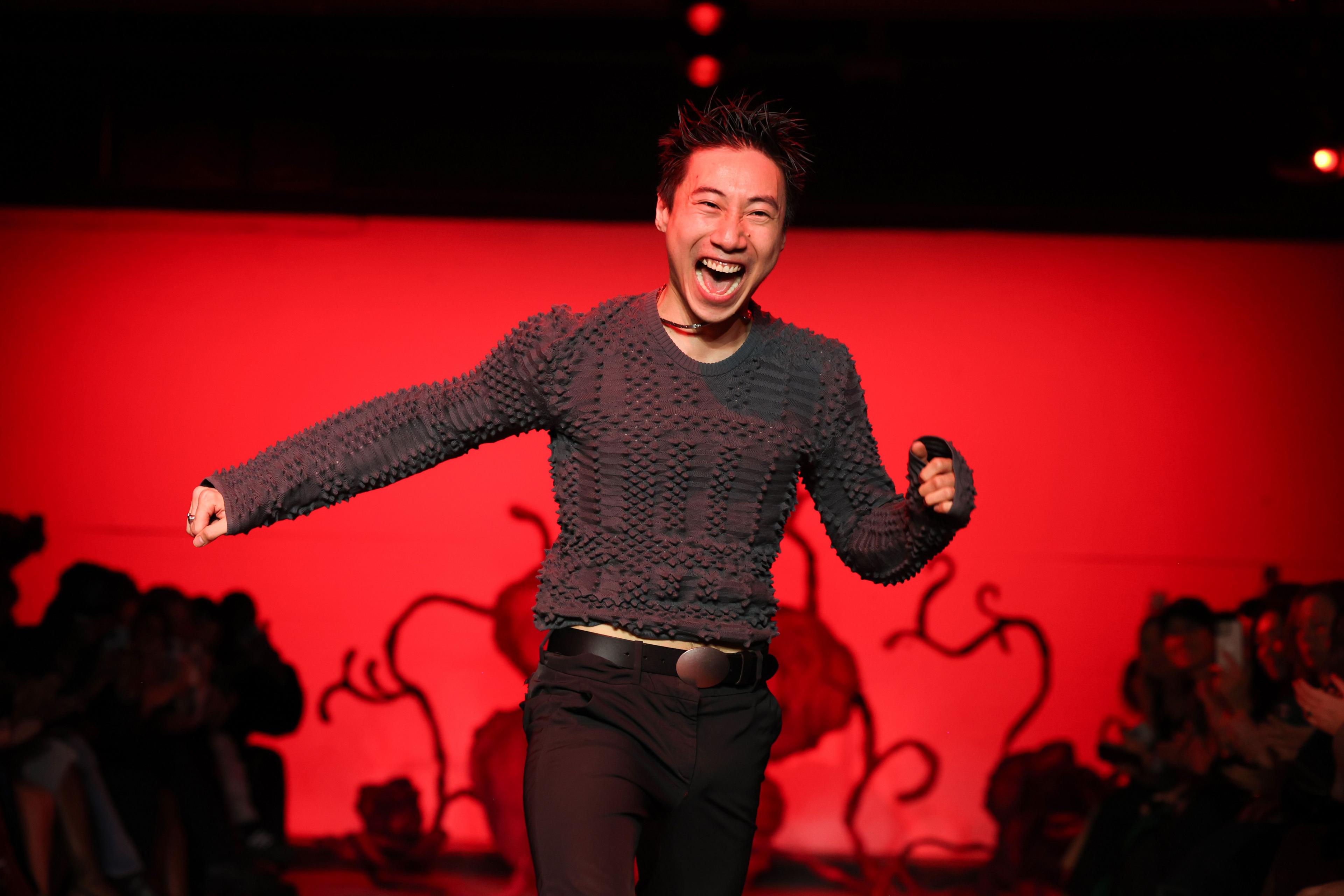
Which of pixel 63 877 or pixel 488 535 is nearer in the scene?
pixel 63 877

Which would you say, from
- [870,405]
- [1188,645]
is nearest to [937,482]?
[1188,645]

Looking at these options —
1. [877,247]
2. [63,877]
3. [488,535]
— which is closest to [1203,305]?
[877,247]

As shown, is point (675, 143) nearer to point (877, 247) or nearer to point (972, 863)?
point (877, 247)

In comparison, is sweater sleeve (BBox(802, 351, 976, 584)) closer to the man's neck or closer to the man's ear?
the man's neck

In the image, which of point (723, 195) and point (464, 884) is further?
point (464, 884)

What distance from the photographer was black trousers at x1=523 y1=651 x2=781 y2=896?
5.11ft

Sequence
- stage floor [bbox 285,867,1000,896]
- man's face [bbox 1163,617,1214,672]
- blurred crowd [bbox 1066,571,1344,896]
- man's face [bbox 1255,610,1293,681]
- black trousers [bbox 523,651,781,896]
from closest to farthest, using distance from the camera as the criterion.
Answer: black trousers [bbox 523,651,781,896], blurred crowd [bbox 1066,571,1344,896], man's face [bbox 1255,610,1293,681], man's face [bbox 1163,617,1214,672], stage floor [bbox 285,867,1000,896]

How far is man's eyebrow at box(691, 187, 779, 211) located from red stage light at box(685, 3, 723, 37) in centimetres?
219

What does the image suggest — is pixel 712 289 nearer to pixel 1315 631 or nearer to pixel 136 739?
pixel 1315 631

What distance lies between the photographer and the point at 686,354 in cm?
184

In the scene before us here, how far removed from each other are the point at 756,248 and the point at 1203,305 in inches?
130

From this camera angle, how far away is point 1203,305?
456 centimetres

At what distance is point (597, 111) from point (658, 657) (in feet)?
10.6

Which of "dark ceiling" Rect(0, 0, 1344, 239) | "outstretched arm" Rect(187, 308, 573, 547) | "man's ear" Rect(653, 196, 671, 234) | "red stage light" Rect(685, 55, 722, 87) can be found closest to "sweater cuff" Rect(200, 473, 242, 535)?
"outstretched arm" Rect(187, 308, 573, 547)
